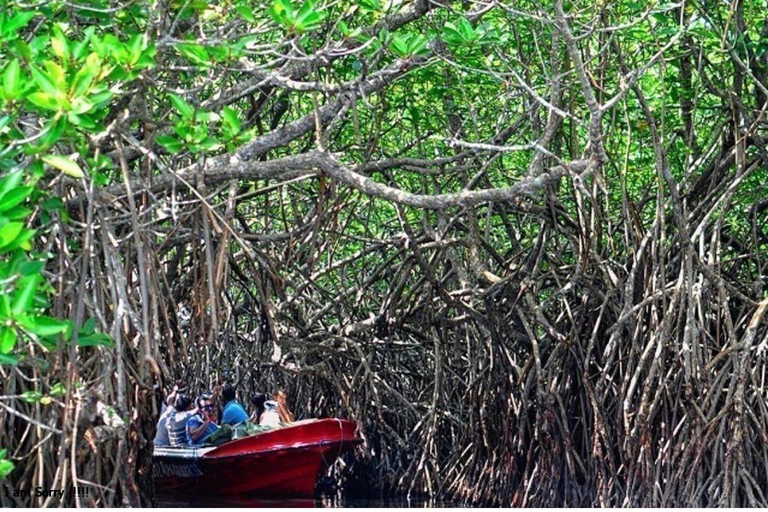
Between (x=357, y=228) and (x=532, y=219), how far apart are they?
189cm

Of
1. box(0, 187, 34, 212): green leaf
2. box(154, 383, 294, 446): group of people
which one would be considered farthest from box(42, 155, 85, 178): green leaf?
box(154, 383, 294, 446): group of people

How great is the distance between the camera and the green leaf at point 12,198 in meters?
3.27

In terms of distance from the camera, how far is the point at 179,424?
10766mm

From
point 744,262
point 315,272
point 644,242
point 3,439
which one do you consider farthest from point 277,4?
point 315,272

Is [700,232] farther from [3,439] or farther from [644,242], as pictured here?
[3,439]

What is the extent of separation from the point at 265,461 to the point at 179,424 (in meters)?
1.22

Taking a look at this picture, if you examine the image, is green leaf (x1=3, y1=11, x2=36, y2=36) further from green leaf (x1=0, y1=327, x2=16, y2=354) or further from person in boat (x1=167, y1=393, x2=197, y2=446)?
person in boat (x1=167, y1=393, x2=197, y2=446)

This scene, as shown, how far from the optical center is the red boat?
31.3 ft

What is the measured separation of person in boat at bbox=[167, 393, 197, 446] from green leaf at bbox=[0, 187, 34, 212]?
7.62 meters

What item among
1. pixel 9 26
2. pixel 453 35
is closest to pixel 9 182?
pixel 9 26

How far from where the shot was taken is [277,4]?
408 centimetres

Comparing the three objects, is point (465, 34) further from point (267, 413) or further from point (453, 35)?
point (267, 413)

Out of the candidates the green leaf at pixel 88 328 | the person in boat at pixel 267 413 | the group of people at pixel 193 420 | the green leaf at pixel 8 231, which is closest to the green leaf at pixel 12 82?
the green leaf at pixel 8 231

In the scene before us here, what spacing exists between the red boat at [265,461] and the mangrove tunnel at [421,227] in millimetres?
566
